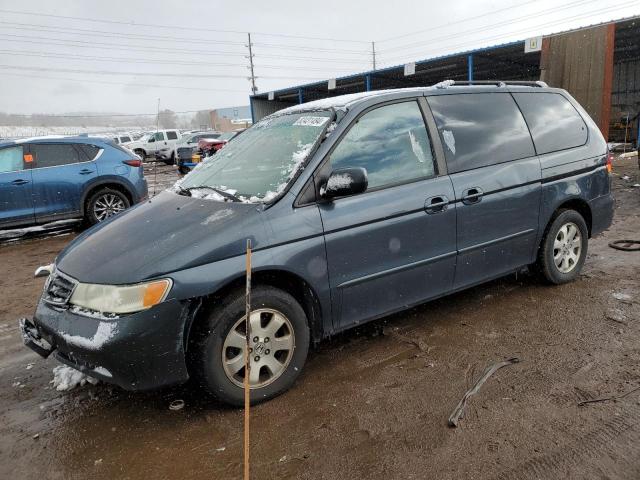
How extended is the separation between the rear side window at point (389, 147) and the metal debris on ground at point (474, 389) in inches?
53.4

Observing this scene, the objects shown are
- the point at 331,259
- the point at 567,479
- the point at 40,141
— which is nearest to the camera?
the point at 567,479

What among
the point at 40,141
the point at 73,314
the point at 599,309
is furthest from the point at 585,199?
the point at 40,141

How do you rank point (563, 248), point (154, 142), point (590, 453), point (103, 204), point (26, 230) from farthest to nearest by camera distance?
point (154, 142)
point (26, 230)
point (103, 204)
point (563, 248)
point (590, 453)

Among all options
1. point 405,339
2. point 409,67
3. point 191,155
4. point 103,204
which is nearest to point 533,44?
point 409,67

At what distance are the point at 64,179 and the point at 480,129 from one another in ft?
23.0

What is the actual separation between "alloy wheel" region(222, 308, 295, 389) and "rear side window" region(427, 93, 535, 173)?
5.68ft

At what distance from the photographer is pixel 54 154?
8.14 m

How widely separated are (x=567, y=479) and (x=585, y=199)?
2993 mm

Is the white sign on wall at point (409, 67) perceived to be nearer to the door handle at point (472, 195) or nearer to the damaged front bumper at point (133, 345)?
the door handle at point (472, 195)

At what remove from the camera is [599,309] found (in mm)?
3871

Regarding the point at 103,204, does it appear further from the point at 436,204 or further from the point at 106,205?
the point at 436,204

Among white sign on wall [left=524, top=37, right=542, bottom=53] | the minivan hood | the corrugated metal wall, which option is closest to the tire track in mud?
the minivan hood

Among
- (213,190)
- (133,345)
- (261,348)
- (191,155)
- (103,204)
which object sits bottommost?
(261,348)

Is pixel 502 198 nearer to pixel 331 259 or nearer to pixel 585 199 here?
pixel 585 199
